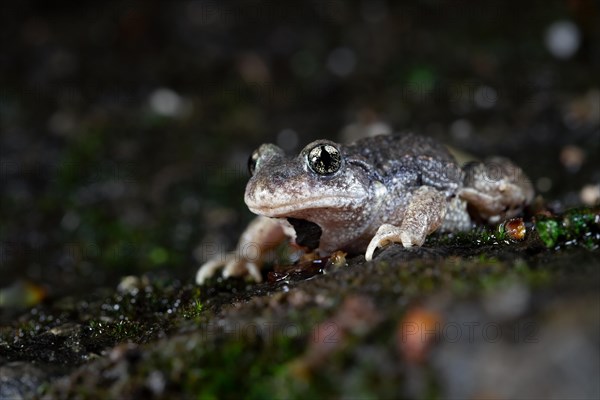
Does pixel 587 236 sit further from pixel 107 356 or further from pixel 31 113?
pixel 31 113

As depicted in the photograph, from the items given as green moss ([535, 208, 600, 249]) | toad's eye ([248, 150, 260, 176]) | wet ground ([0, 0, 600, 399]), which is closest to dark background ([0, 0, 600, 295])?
wet ground ([0, 0, 600, 399])

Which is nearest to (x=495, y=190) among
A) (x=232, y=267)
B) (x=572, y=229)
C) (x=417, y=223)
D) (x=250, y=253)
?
(x=417, y=223)

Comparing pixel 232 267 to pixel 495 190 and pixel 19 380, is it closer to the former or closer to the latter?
pixel 19 380

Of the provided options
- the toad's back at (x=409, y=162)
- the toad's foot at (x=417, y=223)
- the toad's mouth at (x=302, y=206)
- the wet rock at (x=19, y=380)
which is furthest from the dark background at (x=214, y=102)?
the wet rock at (x=19, y=380)

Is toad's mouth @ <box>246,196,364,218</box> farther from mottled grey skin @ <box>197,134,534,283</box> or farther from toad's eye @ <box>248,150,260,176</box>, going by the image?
toad's eye @ <box>248,150,260,176</box>

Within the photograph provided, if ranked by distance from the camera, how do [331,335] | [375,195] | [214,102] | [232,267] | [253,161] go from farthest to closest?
[214,102]
[232,267]
[253,161]
[375,195]
[331,335]

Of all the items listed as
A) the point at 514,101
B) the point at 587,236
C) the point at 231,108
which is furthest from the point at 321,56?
the point at 587,236
